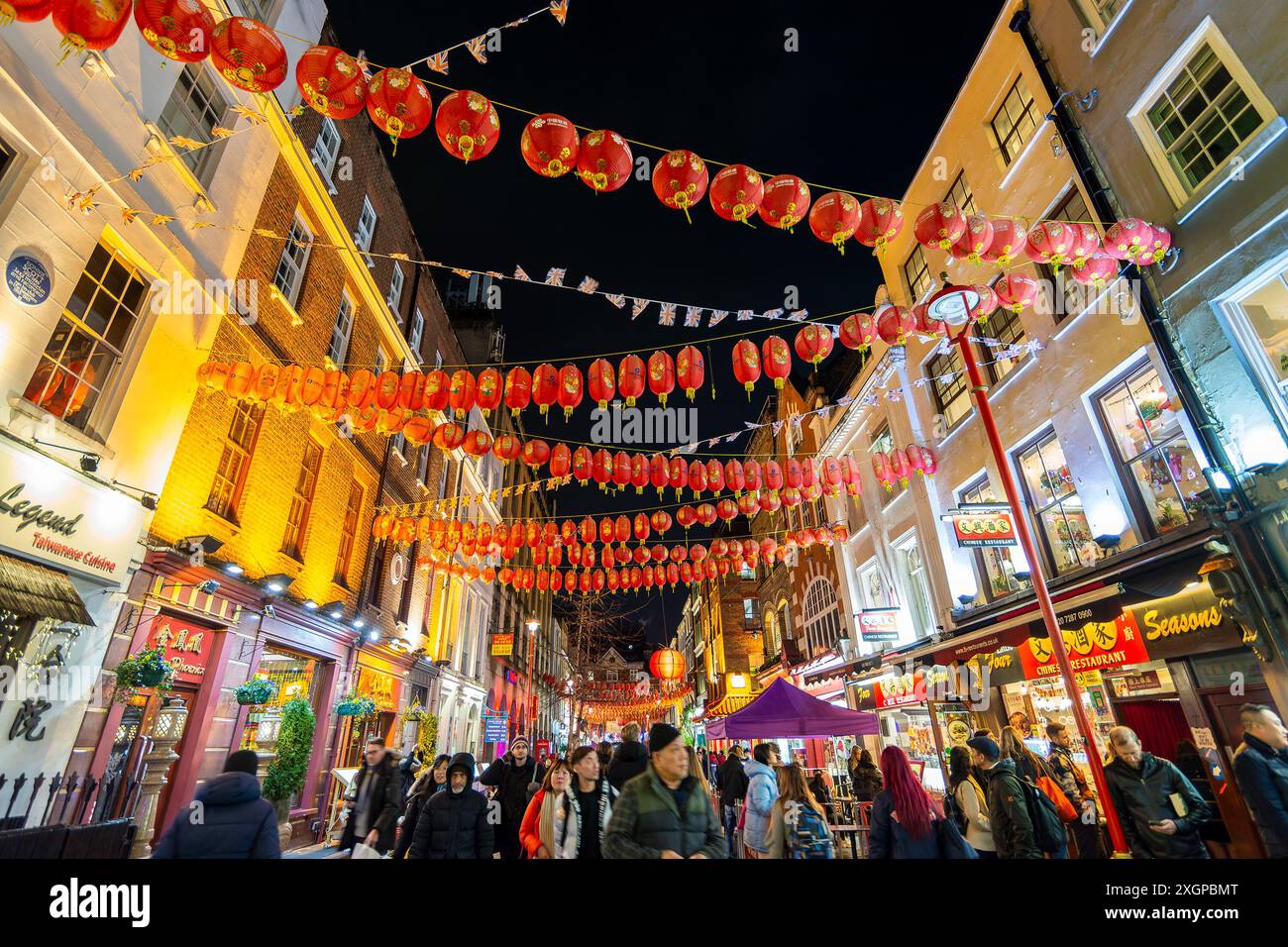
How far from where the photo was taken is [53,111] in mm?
6641

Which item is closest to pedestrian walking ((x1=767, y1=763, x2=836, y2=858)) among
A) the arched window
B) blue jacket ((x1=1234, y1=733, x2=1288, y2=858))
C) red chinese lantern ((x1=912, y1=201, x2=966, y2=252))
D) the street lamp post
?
blue jacket ((x1=1234, y1=733, x2=1288, y2=858))

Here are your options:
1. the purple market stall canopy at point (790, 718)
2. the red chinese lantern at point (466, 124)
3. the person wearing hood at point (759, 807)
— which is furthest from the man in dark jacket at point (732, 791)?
the red chinese lantern at point (466, 124)

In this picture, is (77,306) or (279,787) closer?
(77,306)

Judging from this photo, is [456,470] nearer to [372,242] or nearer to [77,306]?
[372,242]

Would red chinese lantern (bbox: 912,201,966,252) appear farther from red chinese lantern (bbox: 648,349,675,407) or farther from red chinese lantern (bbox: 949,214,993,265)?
red chinese lantern (bbox: 648,349,675,407)

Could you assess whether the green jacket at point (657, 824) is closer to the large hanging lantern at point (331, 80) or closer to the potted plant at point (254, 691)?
the large hanging lantern at point (331, 80)

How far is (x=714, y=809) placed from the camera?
4438mm

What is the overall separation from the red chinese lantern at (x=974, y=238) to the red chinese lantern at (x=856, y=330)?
5.64 ft

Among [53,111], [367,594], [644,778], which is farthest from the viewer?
[367,594]

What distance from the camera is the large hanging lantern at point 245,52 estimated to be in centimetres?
489

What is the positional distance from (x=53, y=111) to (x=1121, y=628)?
1595cm

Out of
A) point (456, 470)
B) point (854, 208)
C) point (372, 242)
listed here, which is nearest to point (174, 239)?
point (372, 242)

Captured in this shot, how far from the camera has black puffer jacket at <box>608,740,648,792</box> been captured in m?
6.10
